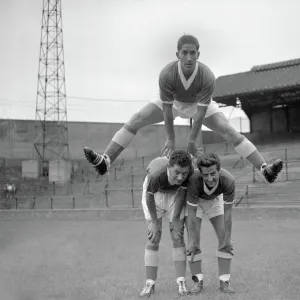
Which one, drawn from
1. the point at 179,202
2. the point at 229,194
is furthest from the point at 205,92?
the point at 179,202

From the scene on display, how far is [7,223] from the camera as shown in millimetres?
16344

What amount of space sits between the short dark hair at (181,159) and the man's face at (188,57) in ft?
3.64

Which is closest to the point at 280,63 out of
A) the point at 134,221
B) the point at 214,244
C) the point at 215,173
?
the point at 134,221

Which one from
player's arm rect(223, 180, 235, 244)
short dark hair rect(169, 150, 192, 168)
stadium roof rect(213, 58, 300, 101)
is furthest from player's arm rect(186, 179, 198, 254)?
stadium roof rect(213, 58, 300, 101)

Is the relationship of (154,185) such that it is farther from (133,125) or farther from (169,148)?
(133,125)

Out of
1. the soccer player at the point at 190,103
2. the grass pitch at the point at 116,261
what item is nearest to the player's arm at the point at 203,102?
the soccer player at the point at 190,103

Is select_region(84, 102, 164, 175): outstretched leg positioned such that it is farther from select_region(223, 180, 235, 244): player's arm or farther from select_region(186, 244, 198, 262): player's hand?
select_region(186, 244, 198, 262): player's hand

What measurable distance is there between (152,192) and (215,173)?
87cm

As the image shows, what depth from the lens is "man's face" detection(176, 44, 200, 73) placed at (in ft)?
20.8

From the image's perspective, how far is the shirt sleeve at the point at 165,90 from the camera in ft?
21.4

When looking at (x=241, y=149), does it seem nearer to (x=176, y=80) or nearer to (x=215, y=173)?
(x=215, y=173)

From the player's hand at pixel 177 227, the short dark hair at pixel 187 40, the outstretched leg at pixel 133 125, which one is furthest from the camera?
the outstretched leg at pixel 133 125

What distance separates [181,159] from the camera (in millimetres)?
6168

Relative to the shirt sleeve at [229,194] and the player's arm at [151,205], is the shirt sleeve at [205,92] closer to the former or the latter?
the shirt sleeve at [229,194]
